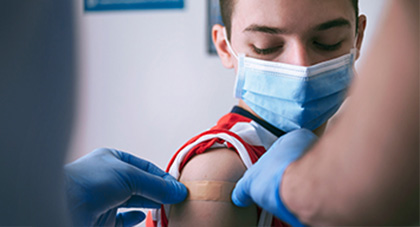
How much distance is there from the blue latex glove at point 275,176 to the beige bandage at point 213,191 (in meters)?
0.09

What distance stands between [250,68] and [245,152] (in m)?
0.29

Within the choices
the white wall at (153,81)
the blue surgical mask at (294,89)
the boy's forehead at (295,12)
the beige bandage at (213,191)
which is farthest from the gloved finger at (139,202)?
the white wall at (153,81)

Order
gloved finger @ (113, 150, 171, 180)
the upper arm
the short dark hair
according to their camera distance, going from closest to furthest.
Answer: the upper arm
gloved finger @ (113, 150, 171, 180)
the short dark hair

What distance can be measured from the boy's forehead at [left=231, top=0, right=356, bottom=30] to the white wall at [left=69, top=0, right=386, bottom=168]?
156 cm

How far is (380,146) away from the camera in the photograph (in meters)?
0.38

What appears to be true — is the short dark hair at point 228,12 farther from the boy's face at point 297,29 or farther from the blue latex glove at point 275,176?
the blue latex glove at point 275,176

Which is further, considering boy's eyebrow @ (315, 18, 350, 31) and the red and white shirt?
boy's eyebrow @ (315, 18, 350, 31)

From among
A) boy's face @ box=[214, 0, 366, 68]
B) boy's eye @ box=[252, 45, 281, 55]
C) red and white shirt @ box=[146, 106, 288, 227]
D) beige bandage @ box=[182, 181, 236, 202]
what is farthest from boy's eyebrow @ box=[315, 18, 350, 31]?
beige bandage @ box=[182, 181, 236, 202]

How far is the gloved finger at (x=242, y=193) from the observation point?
69cm

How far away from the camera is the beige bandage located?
2.68ft

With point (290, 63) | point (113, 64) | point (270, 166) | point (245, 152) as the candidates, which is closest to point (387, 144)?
point (270, 166)

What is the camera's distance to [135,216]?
1.03m

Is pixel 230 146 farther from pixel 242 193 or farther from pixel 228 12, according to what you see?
pixel 228 12

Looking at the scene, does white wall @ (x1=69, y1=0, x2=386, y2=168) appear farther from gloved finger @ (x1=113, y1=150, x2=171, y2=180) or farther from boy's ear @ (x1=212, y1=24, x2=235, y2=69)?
gloved finger @ (x1=113, y1=150, x2=171, y2=180)
